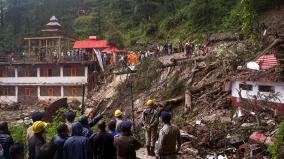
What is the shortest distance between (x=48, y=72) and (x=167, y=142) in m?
38.3

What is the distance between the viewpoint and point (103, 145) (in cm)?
865

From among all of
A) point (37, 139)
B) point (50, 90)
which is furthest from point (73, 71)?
point (37, 139)

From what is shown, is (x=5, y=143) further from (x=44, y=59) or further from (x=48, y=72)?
(x=48, y=72)

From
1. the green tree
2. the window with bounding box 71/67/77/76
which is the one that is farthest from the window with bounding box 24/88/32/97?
the green tree

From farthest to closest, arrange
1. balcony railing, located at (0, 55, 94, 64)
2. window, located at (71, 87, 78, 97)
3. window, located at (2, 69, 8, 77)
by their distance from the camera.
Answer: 1. window, located at (2, 69, 8, 77)
2. window, located at (71, 87, 78, 97)
3. balcony railing, located at (0, 55, 94, 64)

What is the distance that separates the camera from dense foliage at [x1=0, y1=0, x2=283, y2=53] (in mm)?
42469

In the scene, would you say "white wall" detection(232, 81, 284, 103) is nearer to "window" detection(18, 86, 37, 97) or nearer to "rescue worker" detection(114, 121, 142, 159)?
"rescue worker" detection(114, 121, 142, 159)

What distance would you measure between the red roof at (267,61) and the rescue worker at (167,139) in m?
9.66

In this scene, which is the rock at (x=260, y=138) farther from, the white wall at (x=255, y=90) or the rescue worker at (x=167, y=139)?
the rescue worker at (x=167, y=139)

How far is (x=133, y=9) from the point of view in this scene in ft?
187

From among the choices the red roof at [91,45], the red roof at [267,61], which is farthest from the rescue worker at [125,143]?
the red roof at [91,45]

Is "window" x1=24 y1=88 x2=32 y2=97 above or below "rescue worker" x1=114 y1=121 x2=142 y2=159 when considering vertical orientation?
below

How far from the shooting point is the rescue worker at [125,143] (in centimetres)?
840

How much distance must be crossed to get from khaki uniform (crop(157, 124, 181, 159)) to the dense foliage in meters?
14.6
